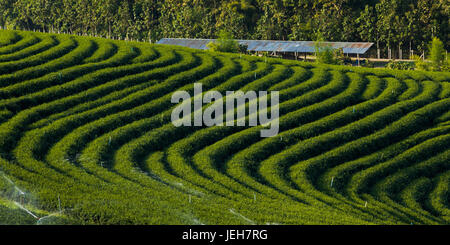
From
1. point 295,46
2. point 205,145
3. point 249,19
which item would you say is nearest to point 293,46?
point 295,46

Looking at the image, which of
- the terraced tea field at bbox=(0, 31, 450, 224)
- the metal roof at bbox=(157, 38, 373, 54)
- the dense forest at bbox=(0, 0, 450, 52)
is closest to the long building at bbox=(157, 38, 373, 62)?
the metal roof at bbox=(157, 38, 373, 54)

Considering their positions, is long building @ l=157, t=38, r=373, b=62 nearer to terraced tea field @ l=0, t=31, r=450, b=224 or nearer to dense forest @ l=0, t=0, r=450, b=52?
dense forest @ l=0, t=0, r=450, b=52

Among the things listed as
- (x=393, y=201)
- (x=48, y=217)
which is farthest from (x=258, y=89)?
(x=48, y=217)

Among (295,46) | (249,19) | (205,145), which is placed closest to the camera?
(205,145)

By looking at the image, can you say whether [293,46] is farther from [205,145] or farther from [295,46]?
[205,145]

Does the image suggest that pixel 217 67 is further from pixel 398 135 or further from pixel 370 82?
pixel 398 135

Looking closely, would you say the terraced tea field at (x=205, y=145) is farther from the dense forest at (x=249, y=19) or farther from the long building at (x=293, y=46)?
the dense forest at (x=249, y=19)

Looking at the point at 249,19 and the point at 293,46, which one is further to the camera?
the point at 249,19
